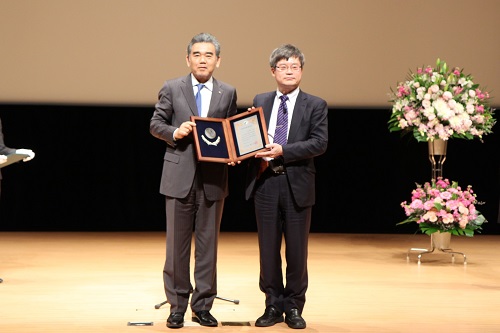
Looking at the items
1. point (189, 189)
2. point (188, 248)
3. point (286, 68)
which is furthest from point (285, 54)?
point (188, 248)

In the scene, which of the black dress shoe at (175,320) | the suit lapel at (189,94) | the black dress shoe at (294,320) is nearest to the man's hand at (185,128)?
the suit lapel at (189,94)

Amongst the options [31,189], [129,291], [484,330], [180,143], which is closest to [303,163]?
[180,143]

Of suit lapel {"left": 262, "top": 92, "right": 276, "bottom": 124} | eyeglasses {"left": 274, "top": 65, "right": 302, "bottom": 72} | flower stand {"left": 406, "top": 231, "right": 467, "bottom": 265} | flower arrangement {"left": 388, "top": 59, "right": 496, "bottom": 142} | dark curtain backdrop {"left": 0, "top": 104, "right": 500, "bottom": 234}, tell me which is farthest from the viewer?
dark curtain backdrop {"left": 0, "top": 104, "right": 500, "bottom": 234}

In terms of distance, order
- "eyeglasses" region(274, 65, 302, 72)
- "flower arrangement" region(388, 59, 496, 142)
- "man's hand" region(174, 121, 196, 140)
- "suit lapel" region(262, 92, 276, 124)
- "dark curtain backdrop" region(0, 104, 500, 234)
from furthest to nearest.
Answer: "dark curtain backdrop" region(0, 104, 500, 234), "flower arrangement" region(388, 59, 496, 142), "suit lapel" region(262, 92, 276, 124), "eyeglasses" region(274, 65, 302, 72), "man's hand" region(174, 121, 196, 140)

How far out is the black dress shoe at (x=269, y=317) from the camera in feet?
14.4

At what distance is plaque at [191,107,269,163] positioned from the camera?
13.9 ft

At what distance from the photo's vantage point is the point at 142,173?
8.31m

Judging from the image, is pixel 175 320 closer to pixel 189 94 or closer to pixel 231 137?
pixel 231 137

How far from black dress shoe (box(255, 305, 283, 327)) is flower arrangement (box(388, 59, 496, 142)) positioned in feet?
8.99

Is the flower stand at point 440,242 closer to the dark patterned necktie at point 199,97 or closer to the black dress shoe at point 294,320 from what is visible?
the black dress shoe at point 294,320

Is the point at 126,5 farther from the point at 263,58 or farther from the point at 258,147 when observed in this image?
the point at 258,147

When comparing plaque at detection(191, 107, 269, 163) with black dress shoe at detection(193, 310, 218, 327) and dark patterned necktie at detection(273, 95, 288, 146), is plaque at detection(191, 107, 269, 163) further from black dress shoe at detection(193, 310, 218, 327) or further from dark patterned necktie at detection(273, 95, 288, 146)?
black dress shoe at detection(193, 310, 218, 327)

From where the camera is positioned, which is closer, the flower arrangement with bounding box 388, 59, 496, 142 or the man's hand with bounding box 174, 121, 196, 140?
the man's hand with bounding box 174, 121, 196, 140

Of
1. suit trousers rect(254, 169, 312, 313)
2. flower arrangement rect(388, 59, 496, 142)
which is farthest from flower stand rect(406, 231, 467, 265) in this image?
suit trousers rect(254, 169, 312, 313)
